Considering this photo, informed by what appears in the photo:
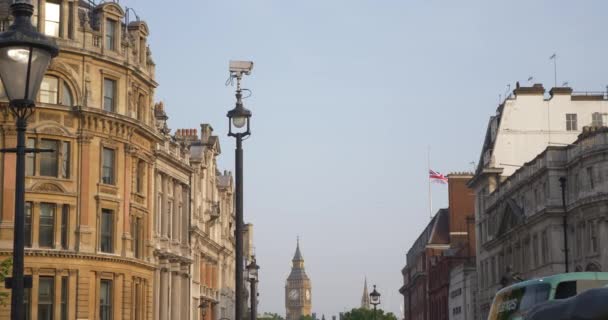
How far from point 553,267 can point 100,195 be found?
3047 cm

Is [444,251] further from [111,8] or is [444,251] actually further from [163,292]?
[111,8]

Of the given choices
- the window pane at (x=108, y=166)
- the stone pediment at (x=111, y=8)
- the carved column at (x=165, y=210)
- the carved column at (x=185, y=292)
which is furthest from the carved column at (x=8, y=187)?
the carved column at (x=185, y=292)

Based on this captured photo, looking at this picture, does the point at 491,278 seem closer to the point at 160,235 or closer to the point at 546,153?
the point at 546,153

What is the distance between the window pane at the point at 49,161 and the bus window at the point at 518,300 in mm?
30638

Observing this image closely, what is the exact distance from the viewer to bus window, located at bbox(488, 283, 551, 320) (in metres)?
32.3

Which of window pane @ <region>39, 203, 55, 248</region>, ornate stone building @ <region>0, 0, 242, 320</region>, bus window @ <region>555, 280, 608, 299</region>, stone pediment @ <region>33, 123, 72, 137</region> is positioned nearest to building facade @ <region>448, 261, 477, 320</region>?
ornate stone building @ <region>0, 0, 242, 320</region>

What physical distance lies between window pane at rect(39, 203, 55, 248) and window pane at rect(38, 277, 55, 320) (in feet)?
6.06

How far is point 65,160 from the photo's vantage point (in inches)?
2384

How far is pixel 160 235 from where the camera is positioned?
71.6 metres

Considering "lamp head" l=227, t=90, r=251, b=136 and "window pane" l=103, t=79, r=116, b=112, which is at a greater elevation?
"window pane" l=103, t=79, r=116, b=112

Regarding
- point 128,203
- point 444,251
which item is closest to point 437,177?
point 444,251

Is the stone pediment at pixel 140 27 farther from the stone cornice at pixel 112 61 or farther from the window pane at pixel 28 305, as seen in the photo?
the window pane at pixel 28 305

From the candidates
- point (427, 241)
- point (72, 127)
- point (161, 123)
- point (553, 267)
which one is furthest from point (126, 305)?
point (427, 241)

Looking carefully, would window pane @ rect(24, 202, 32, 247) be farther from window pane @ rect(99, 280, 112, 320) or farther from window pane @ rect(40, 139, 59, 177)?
window pane @ rect(99, 280, 112, 320)
